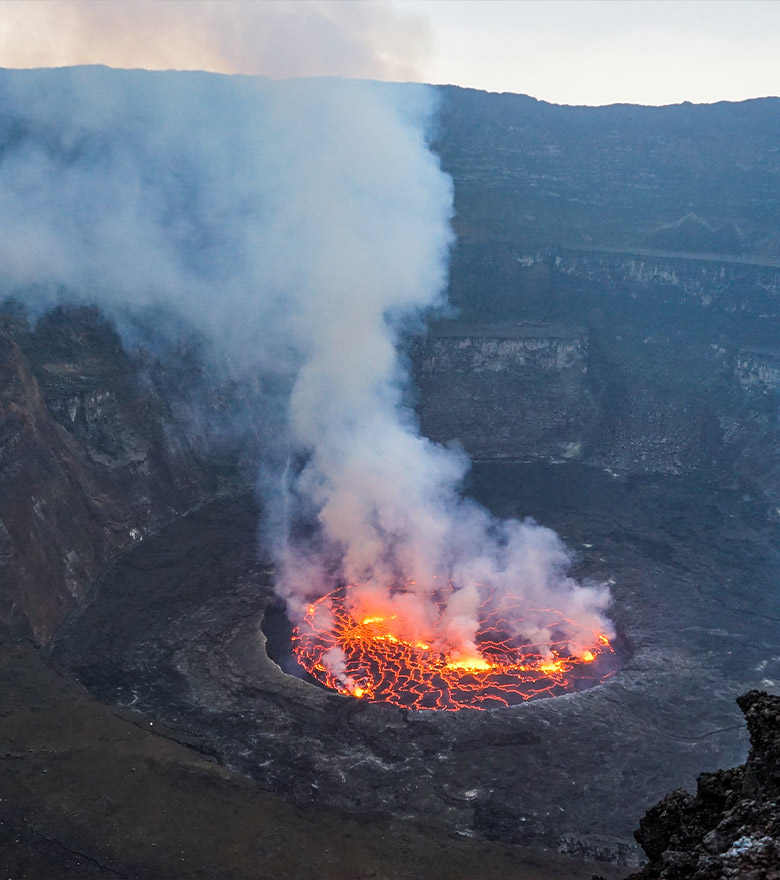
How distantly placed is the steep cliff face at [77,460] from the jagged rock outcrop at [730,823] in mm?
21254

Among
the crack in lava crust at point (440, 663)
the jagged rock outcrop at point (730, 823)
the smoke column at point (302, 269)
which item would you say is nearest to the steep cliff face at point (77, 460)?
the smoke column at point (302, 269)

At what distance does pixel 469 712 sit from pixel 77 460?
58.9 feet

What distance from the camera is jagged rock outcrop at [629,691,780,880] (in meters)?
7.48

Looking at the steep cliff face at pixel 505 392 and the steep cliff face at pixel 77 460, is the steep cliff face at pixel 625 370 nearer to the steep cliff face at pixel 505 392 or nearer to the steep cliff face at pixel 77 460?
the steep cliff face at pixel 505 392

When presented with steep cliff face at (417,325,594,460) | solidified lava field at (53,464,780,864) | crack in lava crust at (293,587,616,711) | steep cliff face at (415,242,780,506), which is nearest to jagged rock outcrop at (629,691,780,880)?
solidified lava field at (53,464,780,864)

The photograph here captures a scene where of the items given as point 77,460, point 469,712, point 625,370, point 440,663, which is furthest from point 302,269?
point 469,712

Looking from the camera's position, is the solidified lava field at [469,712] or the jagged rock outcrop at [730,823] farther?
the solidified lava field at [469,712]

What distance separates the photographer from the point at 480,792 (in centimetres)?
2023

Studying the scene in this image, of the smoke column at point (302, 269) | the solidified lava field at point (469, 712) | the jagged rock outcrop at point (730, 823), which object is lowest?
the jagged rock outcrop at point (730, 823)

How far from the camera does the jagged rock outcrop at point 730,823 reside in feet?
24.5

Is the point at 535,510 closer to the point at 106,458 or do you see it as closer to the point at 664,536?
the point at 664,536

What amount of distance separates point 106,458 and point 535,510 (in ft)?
59.4

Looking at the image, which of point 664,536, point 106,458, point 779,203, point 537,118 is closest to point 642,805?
point 664,536

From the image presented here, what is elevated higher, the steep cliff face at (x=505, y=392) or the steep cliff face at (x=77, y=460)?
the steep cliff face at (x=505, y=392)
